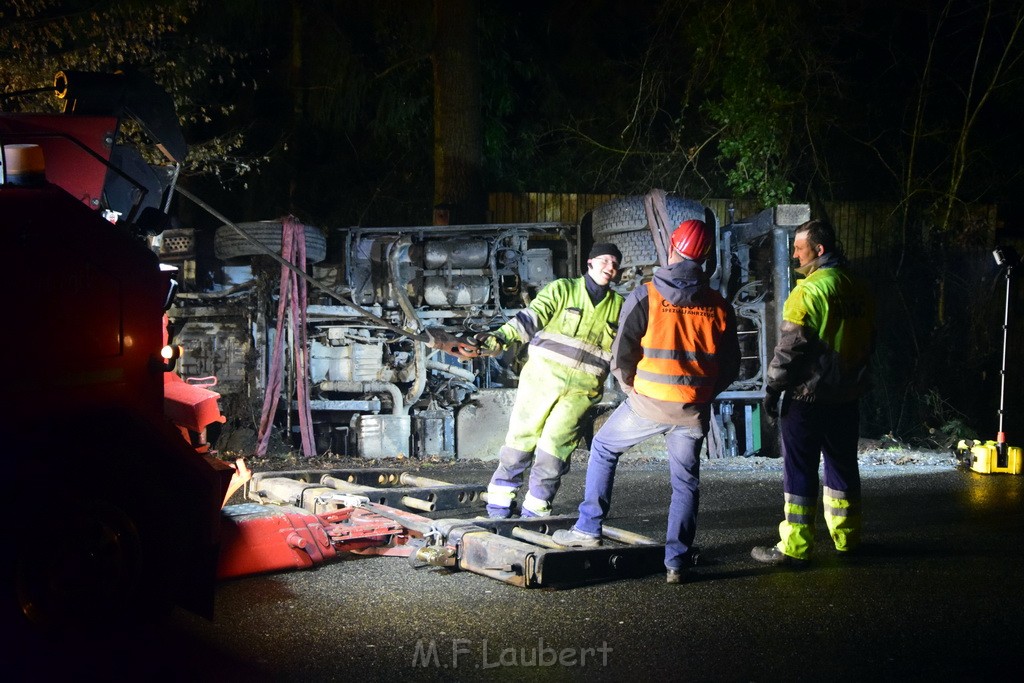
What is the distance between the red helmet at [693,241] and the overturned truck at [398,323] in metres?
4.58

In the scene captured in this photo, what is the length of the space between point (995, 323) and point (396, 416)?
292 inches

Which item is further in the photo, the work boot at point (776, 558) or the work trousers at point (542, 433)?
the work trousers at point (542, 433)

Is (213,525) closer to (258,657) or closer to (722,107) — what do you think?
(258,657)

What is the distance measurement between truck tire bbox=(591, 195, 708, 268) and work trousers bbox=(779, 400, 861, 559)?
14.4 feet

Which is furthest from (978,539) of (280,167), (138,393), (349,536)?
(280,167)

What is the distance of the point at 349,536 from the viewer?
17.6ft

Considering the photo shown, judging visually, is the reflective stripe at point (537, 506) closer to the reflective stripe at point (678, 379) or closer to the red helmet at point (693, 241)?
the reflective stripe at point (678, 379)

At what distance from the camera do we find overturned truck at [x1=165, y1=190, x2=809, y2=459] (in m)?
9.99

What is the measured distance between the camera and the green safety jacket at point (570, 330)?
236 inches

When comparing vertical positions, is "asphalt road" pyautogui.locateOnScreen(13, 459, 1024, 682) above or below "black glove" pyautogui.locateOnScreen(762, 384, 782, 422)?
below

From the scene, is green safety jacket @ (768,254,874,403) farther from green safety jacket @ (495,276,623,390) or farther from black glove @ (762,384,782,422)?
green safety jacket @ (495,276,623,390)

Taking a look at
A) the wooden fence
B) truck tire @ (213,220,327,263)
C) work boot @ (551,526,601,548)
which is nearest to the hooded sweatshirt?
work boot @ (551,526,601,548)

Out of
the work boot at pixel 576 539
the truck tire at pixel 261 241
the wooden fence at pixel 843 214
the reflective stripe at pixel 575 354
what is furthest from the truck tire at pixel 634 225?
the work boot at pixel 576 539

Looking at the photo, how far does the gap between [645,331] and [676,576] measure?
4.25ft
